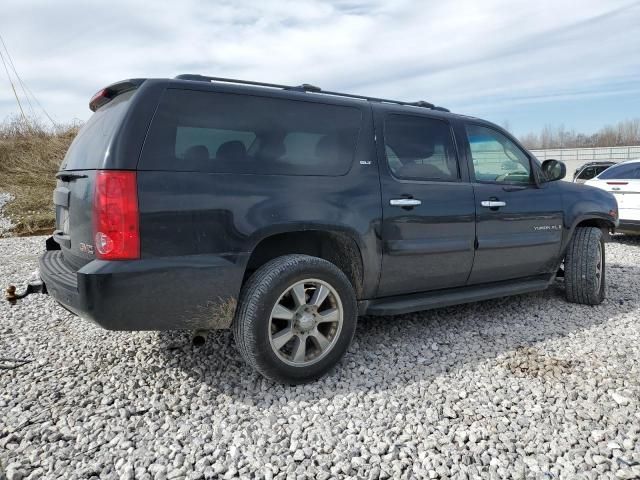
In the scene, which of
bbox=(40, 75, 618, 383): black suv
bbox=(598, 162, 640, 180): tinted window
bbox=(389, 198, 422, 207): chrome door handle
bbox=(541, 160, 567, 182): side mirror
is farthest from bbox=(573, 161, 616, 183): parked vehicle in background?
bbox=(389, 198, 422, 207): chrome door handle

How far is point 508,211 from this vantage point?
3.99 metres

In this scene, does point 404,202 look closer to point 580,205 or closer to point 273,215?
point 273,215

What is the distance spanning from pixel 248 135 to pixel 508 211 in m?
2.37

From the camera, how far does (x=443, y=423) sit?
8.32 feet

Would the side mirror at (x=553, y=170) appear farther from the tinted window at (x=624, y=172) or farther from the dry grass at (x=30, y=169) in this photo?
the dry grass at (x=30, y=169)

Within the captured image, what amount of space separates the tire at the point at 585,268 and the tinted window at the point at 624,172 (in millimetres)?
4322

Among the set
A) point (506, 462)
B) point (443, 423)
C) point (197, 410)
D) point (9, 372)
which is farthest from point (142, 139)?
point (506, 462)

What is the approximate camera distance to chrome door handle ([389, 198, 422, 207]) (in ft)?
10.8

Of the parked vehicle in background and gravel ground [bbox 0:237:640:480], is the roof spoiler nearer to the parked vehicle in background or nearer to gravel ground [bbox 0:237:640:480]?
gravel ground [bbox 0:237:640:480]

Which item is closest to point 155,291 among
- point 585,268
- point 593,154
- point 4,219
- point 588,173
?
point 585,268

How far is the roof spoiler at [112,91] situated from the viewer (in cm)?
272

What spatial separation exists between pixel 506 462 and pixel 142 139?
2.43 metres

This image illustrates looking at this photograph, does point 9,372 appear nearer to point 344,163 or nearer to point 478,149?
point 344,163

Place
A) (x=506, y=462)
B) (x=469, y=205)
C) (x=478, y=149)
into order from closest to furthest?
(x=506, y=462), (x=469, y=205), (x=478, y=149)
